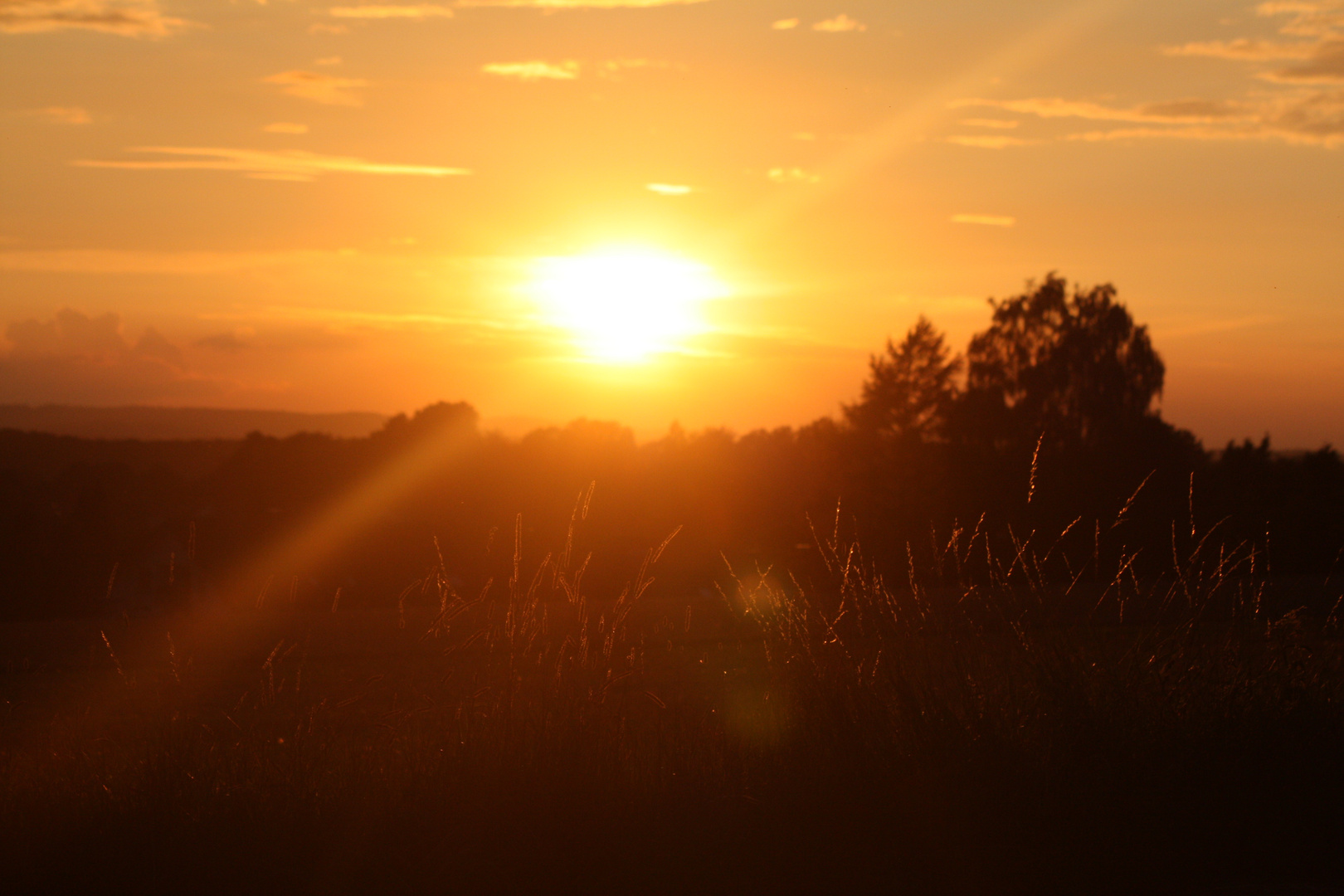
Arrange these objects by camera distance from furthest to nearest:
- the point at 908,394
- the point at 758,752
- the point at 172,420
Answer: the point at 172,420 < the point at 908,394 < the point at 758,752

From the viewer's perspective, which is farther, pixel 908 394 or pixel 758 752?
pixel 908 394

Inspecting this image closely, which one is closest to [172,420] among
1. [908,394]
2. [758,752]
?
[908,394]

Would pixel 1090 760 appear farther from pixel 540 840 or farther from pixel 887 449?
pixel 887 449

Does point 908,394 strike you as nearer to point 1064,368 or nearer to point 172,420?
point 1064,368

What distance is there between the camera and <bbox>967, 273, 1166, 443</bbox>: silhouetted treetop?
52.4m

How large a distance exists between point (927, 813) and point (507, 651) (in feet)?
7.78

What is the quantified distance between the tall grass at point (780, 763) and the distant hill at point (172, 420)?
121m

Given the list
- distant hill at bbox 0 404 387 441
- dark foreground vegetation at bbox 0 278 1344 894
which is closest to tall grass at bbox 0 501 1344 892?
dark foreground vegetation at bbox 0 278 1344 894

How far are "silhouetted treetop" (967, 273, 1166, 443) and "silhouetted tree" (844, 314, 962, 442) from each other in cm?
164

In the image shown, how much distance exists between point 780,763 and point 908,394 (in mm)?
48912

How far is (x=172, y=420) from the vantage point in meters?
140

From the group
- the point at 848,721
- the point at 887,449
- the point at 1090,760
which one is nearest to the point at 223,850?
the point at 848,721

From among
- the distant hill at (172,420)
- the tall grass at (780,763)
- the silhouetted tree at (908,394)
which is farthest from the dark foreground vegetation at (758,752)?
the distant hill at (172,420)

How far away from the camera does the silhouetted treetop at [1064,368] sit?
52.4 metres
